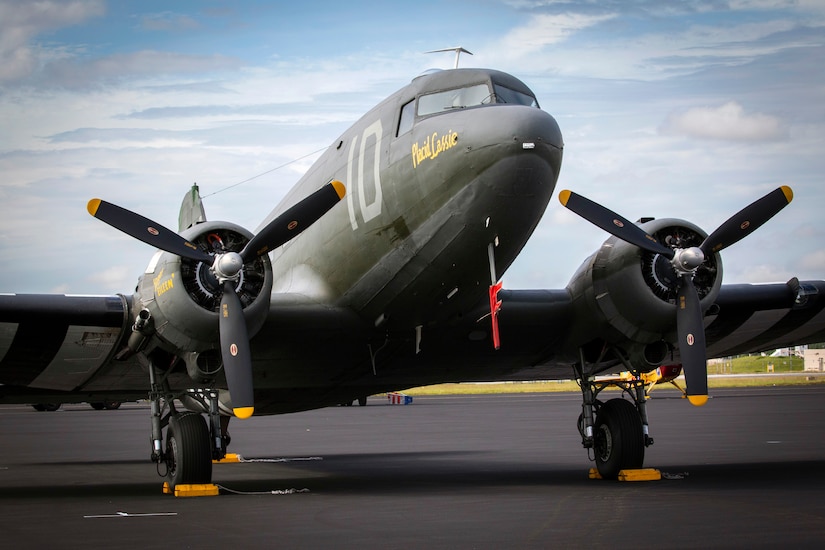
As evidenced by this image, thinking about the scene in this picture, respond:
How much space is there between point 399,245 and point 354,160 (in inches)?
71.1

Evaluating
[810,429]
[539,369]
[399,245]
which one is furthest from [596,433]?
[810,429]

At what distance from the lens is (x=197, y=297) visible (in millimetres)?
14203

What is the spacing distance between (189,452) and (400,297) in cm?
363

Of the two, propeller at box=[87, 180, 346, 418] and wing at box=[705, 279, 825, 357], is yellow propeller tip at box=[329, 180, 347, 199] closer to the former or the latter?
propeller at box=[87, 180, 346, 418]

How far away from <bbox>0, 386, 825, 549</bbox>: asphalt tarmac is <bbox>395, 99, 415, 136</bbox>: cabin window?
4.96 metres

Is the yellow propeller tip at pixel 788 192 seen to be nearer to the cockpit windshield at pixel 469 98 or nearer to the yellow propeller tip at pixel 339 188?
the cockpit windshield at pixel 469 98

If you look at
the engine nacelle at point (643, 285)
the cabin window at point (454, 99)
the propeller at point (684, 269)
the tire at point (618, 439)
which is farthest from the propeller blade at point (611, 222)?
the tire at point (618, 439)

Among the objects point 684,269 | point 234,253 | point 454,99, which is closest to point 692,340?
point 684,269

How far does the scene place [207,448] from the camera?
14477 millimetres

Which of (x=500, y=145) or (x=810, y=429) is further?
(x=810, y=429)

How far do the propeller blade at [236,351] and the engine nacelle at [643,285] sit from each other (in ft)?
18.1

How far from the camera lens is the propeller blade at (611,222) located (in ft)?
49.0

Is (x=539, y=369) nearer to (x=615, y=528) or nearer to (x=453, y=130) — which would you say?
(x=453, y=130)

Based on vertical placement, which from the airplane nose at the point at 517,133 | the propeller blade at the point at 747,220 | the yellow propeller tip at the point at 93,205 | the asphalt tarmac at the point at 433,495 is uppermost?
the airplane nose at the point at 517,133
